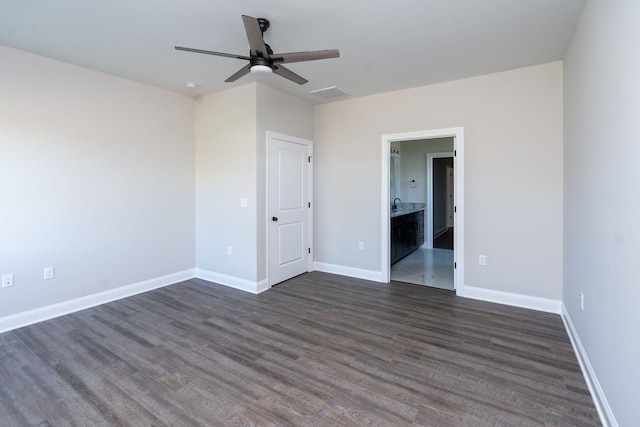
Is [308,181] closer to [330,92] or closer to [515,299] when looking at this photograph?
[330,92]

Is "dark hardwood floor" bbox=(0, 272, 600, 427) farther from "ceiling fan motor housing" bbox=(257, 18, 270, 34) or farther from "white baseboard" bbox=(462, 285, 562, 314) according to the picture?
"ceiling fan motor housing" bbox=(257, 18, 270, 34)

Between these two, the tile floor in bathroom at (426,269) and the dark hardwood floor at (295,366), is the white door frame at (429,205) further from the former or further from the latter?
the dark hardwood floor at (295,366)

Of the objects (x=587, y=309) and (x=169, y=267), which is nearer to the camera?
(x=587, y=309)

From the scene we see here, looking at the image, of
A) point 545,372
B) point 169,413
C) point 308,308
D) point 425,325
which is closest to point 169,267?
point 308,308

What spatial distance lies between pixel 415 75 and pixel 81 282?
4496 millimetres

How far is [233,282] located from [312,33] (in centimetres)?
315

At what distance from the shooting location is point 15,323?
118 inches

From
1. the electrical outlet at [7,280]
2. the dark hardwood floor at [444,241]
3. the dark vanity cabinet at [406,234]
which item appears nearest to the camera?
the electrical outlet at [7,280]

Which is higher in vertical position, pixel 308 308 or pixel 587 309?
pixel 587 309

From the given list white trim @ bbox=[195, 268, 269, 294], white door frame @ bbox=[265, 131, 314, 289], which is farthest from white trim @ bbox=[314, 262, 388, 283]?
white trim @ bbox=[195, 268, 269, 294]

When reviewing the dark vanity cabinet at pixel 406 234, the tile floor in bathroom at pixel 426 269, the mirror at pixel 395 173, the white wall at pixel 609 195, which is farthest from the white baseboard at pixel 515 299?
the mirror at pixel 395 173

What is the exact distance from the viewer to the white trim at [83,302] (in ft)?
9.86

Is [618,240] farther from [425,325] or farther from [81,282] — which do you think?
[81,282]

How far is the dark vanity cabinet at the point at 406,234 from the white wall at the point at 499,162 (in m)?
0.90
